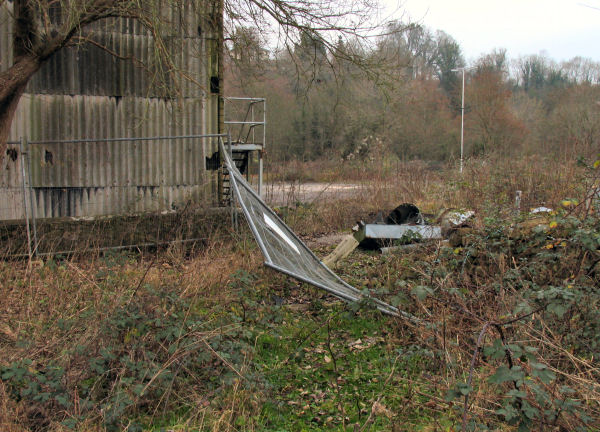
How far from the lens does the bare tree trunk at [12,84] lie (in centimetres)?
747

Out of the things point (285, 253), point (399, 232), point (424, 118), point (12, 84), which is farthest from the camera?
point (424, 118)

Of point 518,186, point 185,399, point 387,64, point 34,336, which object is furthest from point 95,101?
point 518,186

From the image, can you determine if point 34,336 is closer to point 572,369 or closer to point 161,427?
point 161,427

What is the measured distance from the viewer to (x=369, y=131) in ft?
118

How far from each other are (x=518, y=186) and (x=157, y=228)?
7255 mm

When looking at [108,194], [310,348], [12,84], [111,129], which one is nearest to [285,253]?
[310,348]

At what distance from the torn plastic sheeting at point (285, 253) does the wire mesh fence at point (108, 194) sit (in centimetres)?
224

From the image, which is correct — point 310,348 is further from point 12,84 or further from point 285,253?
point 12,84

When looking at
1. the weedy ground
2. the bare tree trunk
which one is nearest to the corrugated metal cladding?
the bare tree trunk

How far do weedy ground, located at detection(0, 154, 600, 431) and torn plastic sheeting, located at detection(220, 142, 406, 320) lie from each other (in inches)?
11.8

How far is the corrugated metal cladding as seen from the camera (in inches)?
364

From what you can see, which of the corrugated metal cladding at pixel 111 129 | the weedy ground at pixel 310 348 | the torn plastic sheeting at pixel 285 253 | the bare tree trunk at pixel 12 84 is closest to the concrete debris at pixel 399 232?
the weedy ground at pixel 310 348

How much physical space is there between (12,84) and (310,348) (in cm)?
557

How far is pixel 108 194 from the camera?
9.76m
